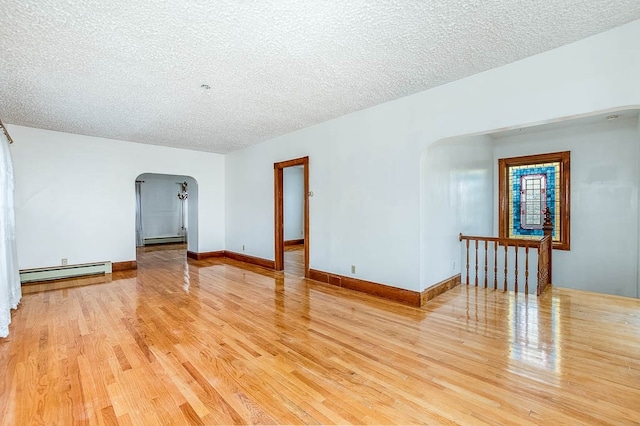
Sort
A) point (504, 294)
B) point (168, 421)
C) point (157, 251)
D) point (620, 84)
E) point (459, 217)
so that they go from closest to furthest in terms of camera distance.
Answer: point (168, 421) < point (620, 84) < point (504, 294) < point (459, 217) < point (157, 251)

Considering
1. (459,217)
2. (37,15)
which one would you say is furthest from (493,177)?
(37,15)

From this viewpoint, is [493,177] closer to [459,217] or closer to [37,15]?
[459,217]

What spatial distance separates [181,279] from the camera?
520cm

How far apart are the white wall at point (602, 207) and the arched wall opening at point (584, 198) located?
1 centimetres

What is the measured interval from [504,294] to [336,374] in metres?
3.19

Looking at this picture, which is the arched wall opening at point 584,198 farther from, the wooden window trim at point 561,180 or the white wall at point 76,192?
the white wall at point 76,192

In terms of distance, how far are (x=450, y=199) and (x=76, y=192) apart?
269 inches

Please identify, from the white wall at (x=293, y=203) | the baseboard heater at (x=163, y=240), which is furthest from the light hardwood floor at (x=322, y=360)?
the baseboard heater at (x=163, y=240)

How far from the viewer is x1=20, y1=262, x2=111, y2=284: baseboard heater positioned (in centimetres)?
502

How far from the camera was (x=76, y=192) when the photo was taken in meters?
5.56

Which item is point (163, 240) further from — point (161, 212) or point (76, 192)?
point (76, 192)

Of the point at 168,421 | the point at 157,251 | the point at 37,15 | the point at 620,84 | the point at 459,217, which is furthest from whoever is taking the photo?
the point at 157,251

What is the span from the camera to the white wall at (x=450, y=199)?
152 inches

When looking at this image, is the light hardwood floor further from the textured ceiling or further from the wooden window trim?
the textured ceiling
